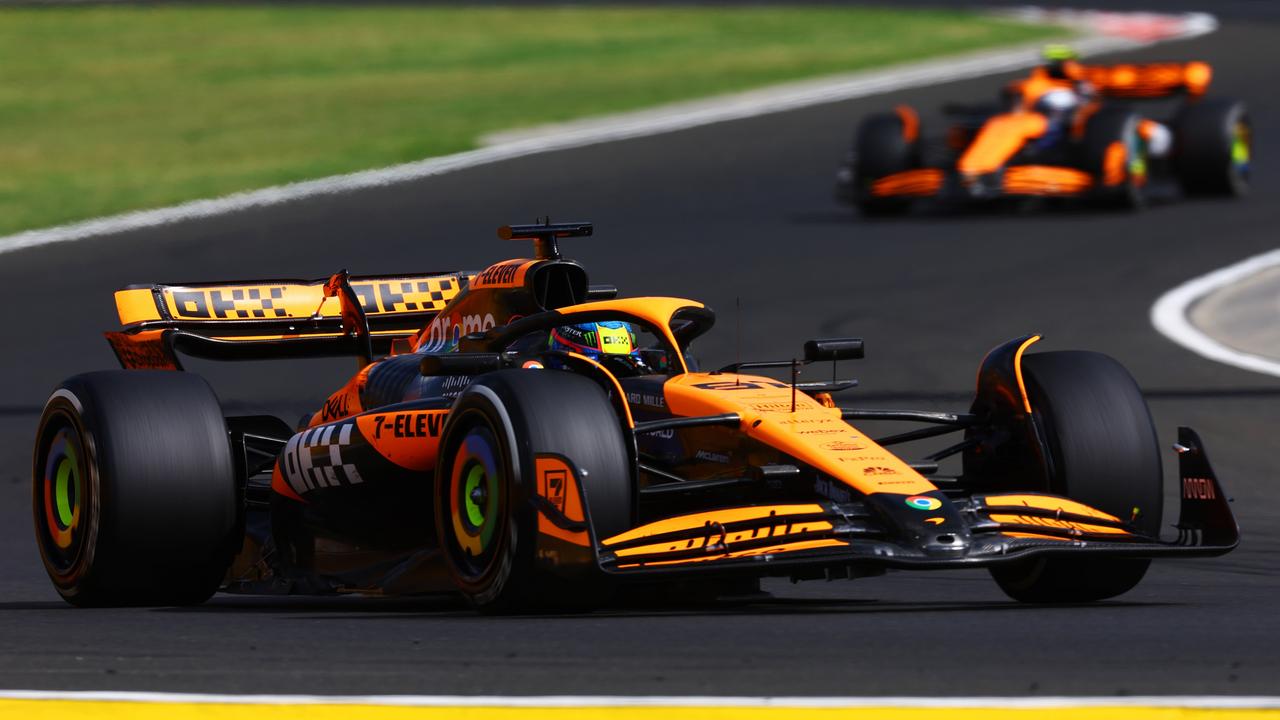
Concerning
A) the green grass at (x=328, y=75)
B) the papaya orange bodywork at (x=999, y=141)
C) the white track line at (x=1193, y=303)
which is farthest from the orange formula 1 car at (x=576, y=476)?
the green grass at (x=328, y=75)

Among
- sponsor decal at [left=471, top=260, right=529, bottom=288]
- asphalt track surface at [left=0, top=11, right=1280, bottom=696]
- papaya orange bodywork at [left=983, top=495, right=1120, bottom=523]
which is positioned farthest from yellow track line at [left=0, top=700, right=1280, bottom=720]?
sponsor decal at [left=471, top=260, right=529, bottom=288]

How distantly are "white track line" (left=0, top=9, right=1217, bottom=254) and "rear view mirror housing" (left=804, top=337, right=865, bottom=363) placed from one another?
13.1 m

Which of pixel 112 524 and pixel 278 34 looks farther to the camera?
pixel 278 34

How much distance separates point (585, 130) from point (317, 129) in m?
3.63

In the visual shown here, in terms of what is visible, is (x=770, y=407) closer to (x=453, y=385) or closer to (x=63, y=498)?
(x=453, y=385)

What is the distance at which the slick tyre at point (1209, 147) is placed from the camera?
72.5 ft

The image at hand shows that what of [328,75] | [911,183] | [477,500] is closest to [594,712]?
[477,500]

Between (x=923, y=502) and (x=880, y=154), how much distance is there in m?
14.6

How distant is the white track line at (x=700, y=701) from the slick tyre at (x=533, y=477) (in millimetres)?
1564

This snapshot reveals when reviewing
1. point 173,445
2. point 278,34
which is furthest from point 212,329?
point 278,34

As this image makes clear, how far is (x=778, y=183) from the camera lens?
24.0 metres

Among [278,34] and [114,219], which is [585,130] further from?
[278,34]

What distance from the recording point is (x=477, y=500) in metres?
7.91

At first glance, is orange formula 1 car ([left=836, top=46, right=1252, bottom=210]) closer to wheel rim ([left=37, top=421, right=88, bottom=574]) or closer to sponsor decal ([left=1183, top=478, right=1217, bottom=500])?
sponsor decal ([left=1183, top=478, right=1217, bottom=500])
